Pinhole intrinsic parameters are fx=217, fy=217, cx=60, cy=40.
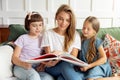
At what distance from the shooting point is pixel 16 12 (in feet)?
12.7

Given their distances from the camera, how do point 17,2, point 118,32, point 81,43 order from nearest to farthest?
point 81,43 → point 118,32 → point 17,2

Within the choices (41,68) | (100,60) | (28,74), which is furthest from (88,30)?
(28,74)

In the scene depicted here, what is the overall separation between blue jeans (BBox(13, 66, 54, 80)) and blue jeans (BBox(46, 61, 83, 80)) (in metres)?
0.06

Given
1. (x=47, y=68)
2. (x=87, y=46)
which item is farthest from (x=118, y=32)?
(x=47, y=68)

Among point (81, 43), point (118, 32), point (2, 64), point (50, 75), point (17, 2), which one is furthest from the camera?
point (17, 2)

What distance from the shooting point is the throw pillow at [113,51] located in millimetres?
2002

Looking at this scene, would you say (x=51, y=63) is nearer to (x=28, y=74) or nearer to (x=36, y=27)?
(x=28, y=74)

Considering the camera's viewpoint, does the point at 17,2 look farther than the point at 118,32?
Yes

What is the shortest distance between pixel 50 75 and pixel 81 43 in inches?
16.1

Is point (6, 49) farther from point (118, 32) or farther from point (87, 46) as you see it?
point (118, 32)

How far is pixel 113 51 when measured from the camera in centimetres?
206

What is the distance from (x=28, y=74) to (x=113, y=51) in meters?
0.85

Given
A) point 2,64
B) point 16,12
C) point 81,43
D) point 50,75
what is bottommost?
point 50,75

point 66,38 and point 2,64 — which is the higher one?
point 66,38
